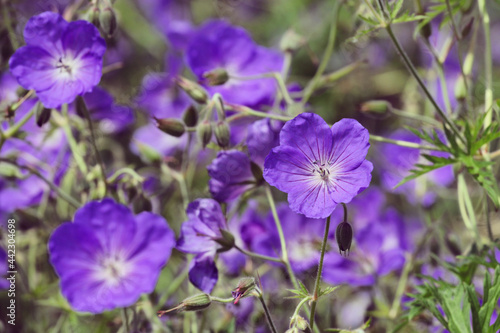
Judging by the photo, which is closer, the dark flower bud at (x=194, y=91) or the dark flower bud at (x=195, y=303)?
the dark flower bud at (x=195, y=303)

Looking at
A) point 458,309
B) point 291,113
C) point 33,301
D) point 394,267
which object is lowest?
point 33,301

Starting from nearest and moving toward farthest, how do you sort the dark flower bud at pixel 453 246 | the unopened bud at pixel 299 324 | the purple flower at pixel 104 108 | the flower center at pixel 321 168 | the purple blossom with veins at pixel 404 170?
the unopened bud at pixel 299 324
the flower center at pixel 321 168
the dark flower bud at pixel 453 246
the purple flower at pixel 104 108
the purple blossom with veins at pixel 404 170

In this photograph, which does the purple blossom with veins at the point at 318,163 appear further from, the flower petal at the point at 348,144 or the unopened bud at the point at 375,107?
the unopened bud at the point at 375,107

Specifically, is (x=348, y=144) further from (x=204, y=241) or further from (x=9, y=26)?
(x=9, y=26)

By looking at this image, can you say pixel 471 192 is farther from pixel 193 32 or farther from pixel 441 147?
pixel 193 32

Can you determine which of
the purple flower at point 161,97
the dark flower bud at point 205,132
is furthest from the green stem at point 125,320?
the purple flower at point 161,97

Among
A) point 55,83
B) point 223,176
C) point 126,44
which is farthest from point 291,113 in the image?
point 126,44
